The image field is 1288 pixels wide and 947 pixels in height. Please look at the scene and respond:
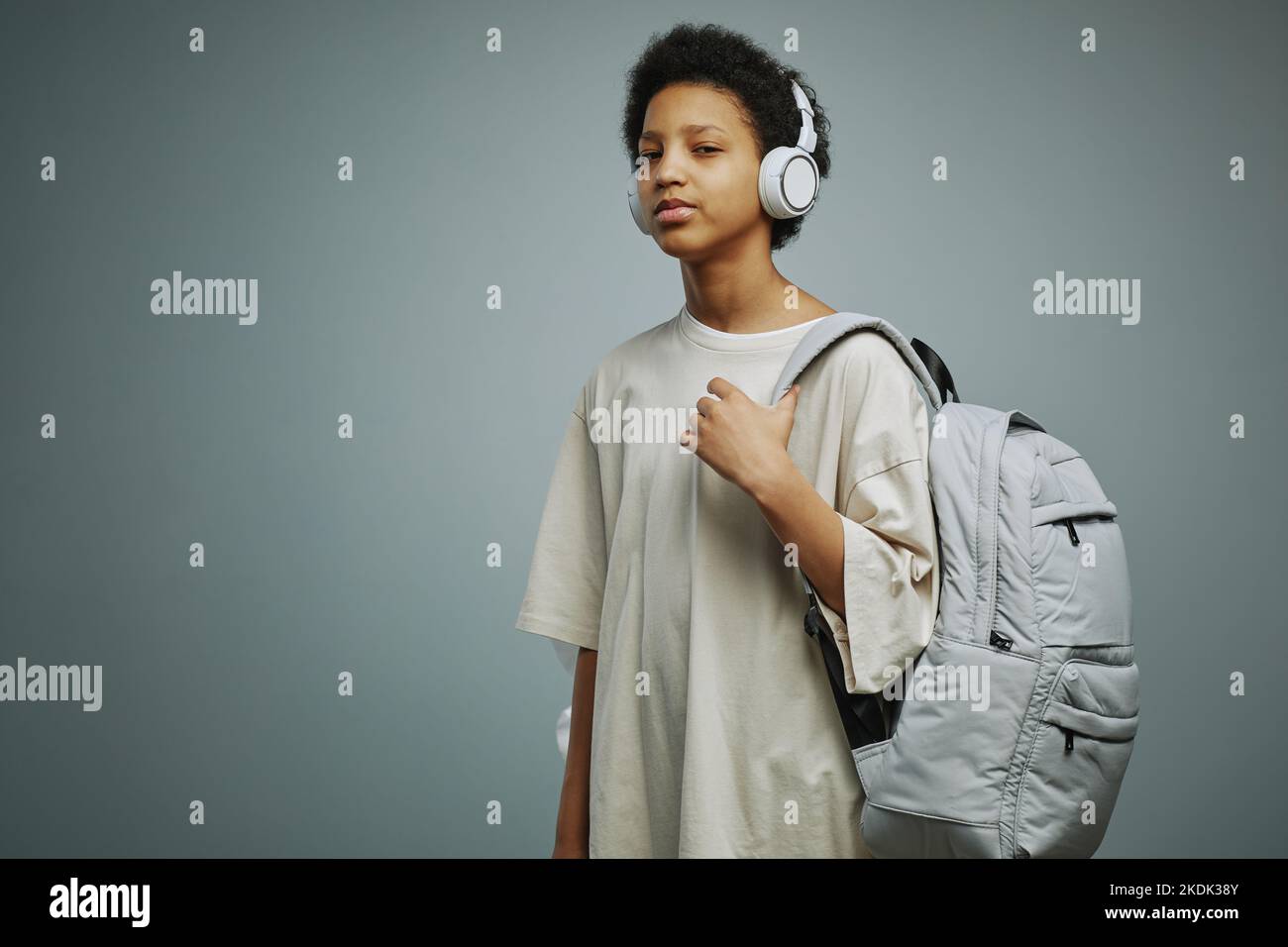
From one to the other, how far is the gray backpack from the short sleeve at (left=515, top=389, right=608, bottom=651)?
0.35 metres

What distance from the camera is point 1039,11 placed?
2492 millimetres

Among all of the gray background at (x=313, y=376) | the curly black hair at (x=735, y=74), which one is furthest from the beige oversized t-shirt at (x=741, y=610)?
the gray background at (x=313, y=376)

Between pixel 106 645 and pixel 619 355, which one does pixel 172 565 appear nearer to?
pixel 106 645

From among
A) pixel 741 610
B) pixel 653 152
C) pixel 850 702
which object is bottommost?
pixel 850 702

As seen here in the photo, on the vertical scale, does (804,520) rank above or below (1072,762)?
above

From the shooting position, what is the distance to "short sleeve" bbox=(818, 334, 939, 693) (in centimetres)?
129

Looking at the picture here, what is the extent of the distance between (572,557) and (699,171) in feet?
1.75

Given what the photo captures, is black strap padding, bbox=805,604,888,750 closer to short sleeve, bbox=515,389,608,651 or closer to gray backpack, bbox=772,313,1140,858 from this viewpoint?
gray backpack, bbox=772,313,1140,858

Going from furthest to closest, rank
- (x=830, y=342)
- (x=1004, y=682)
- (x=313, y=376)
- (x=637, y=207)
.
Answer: (x=313, y=376), (x=637, y=207), (x=830, y=342), (x=1004, y=682)

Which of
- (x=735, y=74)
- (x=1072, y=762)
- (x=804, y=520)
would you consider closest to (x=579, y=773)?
(x=804, y=520)

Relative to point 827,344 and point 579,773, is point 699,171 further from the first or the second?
point 579,773

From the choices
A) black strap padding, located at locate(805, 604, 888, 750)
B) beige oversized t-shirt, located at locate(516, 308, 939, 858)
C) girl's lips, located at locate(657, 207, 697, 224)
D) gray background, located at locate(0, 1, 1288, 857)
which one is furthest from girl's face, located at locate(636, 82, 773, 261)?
gray background, located at locate(0, 1, 1288, 857)

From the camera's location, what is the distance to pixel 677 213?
1.39m

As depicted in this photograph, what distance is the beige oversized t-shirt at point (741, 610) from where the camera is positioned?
4.34 feet
